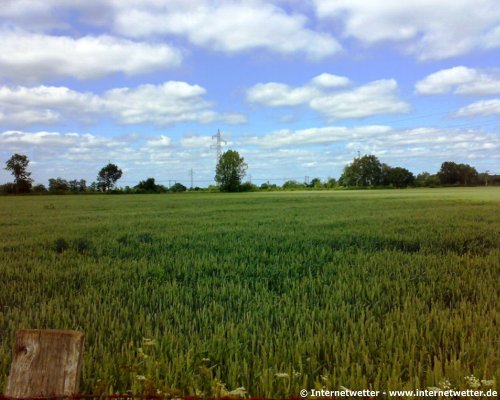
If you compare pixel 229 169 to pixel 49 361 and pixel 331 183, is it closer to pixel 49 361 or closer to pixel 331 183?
pixel 331 183

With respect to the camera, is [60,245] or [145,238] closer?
[60,245]

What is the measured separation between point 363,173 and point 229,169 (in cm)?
3285

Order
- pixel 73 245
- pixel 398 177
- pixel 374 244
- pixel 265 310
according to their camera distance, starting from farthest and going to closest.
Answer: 1. pixel 398 177
2. pixel 73 245
3. pixel 374 244
4. pixel 265 310

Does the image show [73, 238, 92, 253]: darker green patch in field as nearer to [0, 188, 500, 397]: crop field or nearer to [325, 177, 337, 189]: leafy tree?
[0, 188, 500, 397]: crop field

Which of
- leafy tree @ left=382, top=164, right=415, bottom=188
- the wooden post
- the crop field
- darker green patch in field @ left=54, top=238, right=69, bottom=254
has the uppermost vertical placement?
leafy tree @ left=382, top=164, right=415, bottom=188

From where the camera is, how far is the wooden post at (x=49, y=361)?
2.21 m

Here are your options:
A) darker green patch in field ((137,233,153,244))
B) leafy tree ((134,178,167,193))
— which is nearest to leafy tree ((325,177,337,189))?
leafy tree ((134,178,167,193))

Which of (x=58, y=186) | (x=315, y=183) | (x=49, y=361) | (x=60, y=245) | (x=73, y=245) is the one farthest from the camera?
(x=315, y=183)

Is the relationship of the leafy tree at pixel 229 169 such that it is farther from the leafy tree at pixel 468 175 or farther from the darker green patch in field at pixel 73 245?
the darker green patch in field at pixel 73 245

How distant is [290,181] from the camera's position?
110125mm

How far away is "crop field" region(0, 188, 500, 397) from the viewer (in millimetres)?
3557

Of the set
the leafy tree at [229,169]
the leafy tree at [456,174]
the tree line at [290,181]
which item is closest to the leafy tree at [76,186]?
the tree line at [290,181]

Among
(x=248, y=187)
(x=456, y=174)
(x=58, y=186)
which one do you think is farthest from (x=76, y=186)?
(x=456, y=174)

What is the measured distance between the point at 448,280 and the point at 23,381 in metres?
6.33
